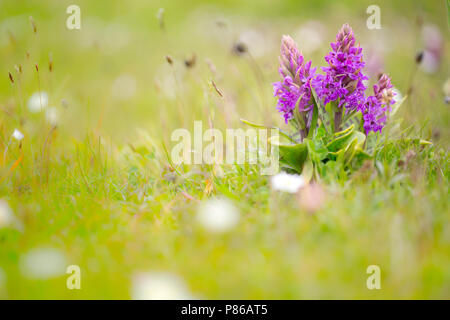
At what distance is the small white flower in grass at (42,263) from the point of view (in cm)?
141

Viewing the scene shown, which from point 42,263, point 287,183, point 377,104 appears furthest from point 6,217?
point 377,104

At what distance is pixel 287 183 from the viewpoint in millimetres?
1716

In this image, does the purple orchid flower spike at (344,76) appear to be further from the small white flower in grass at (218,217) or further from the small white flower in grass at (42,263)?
the small white flower in grass at (42,263)

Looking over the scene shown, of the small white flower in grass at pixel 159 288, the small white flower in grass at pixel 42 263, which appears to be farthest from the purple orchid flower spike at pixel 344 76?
the small white flower in grass at pixel 42 263

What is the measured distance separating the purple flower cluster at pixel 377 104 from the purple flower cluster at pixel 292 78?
0.27 metres

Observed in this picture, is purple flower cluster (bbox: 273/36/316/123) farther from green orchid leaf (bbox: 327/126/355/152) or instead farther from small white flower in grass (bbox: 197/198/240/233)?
small white flower in grass (bbox: 197/198/240/233)

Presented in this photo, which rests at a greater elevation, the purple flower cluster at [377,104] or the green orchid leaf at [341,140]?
the purple flower cluster at [377,104]

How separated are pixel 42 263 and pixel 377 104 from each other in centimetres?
155

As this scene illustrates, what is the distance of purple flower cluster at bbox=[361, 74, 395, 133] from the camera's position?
5.83 feet

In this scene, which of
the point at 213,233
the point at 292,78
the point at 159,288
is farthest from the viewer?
the point at 292,78

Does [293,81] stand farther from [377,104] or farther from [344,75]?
[377,104]

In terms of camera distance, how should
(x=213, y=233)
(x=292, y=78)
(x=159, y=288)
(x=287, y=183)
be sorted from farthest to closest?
(x=292, y=78) → (x=287, y=183) → (x=213, y=233) → (x=159, y=288)
